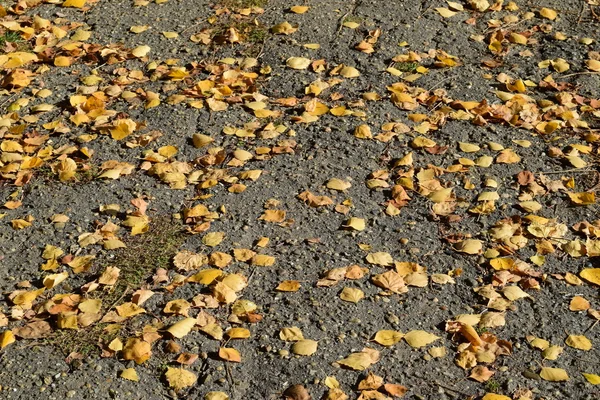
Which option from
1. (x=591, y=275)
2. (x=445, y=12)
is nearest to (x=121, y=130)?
(x=445, y=12)

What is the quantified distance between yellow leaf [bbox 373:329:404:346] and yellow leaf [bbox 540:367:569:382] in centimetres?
53

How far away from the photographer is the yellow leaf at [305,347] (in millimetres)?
3230

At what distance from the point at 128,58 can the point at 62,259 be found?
1.81 metres

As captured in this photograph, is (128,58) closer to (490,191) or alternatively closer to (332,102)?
(332,102)

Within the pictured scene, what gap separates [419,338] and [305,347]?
0.43 meters

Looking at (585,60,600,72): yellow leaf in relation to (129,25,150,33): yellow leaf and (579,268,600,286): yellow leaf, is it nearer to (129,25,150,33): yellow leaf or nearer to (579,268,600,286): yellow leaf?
(579,268,600,286): yellow leaf

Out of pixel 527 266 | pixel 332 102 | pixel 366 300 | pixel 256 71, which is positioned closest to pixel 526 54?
pixel 332 102

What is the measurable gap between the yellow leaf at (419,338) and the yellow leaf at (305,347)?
347 mm

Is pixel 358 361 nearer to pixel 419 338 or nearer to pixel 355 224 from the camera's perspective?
pixel 419 338

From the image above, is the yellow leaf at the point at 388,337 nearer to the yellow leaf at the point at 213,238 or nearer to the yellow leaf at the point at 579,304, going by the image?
the yellow leaf at the point at 579,304

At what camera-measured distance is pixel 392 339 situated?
10.8 feet

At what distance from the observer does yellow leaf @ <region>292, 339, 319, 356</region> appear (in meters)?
3.23

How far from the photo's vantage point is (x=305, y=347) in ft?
10.6

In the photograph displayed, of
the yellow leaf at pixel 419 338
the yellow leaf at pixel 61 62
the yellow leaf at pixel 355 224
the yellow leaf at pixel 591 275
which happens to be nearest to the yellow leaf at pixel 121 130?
the yellow leaf at pixel 61 62
